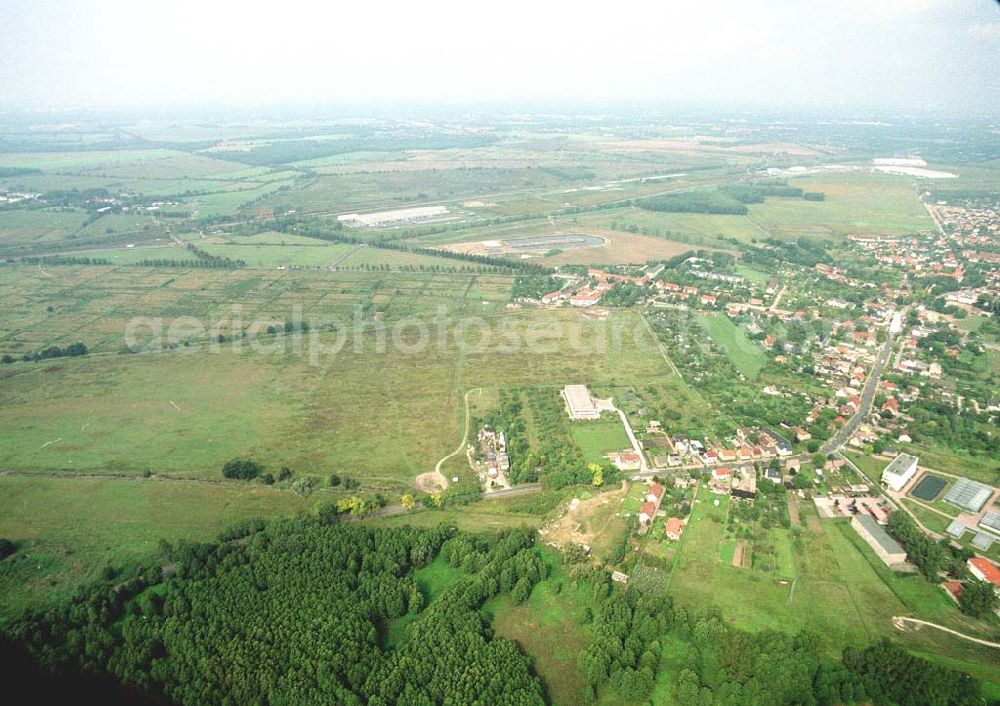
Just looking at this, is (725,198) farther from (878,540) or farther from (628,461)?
(878,540)

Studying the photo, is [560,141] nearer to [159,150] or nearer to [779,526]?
[159,150]

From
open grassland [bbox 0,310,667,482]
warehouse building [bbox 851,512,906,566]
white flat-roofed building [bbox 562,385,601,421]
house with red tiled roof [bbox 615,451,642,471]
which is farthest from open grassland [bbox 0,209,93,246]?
warehouse building [bbox 851,512,906,566]

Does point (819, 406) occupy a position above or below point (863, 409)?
above

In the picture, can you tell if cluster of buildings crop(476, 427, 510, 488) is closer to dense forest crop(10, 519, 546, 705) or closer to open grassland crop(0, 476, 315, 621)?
dense forest crop(10, 519, 546, 705)

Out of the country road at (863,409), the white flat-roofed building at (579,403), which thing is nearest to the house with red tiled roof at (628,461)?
the white flat-roofed building at (579,403)

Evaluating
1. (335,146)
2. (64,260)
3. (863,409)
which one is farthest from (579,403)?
(335,146)
